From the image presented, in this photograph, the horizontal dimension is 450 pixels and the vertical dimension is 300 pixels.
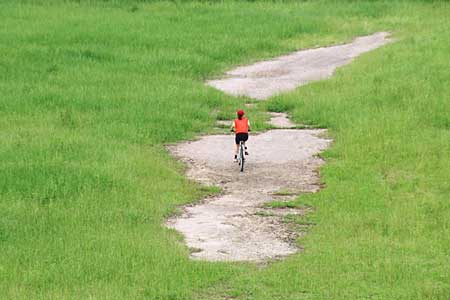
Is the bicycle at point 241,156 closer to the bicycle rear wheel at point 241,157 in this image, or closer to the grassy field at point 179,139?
the bicycle rear wheel at point 241,157

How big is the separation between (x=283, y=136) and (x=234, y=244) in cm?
722

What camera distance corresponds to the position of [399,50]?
94.6 feet

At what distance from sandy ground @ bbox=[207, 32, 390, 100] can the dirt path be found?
28 millimetres

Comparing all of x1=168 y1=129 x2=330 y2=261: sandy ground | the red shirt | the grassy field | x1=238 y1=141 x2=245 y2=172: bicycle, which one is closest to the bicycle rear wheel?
x1=238 y1=141 x2=245 y2=172: bicycle

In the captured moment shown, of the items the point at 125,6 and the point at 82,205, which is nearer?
the point at 82,205

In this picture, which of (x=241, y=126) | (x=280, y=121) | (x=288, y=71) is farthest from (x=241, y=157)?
(x=288, y=71)

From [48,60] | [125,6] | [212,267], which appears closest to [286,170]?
[212,267]

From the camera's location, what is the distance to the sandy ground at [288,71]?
26.8 m

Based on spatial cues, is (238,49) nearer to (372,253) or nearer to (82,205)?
(82,205)

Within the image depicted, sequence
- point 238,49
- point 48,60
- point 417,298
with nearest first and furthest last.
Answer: point 417,298 < point 48,60 < point 238,49

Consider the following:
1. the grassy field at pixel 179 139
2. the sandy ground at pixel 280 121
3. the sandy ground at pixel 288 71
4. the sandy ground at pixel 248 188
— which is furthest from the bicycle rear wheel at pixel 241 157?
the sandy ground at pixel 288 71

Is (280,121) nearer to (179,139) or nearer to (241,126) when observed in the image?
(179,139)

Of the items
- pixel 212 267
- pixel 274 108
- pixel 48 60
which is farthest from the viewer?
pixel 48 60

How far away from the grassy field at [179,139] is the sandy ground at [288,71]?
25.8 inches
